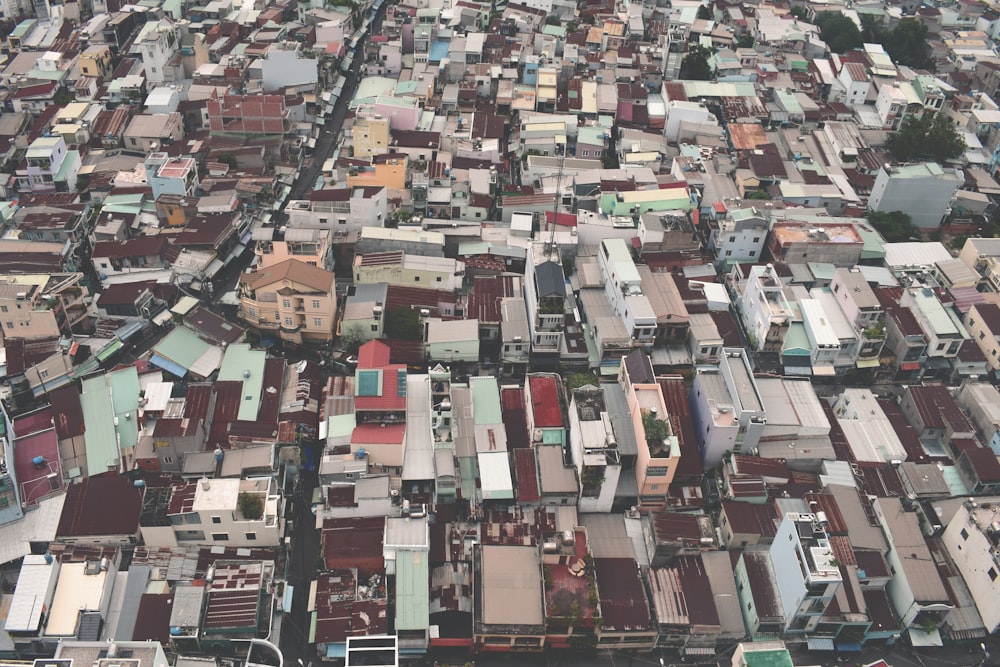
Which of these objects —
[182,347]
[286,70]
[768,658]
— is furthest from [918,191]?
[182,347]

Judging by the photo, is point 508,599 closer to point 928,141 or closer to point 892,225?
point 892,225

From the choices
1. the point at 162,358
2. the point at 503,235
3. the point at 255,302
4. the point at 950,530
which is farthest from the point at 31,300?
the point at 950,530

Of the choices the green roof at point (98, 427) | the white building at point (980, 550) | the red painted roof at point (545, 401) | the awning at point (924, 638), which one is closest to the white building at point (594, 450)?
the red painted roof at point (545, 401)

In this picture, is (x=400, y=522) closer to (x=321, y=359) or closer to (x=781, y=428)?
(x=321, y=359)

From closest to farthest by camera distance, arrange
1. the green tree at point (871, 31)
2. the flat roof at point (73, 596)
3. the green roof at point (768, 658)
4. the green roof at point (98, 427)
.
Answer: the green roof at point (768, 658) → the flat roof at point (73, 596) → the green roof at point (98, 427) → the green tree at point (871, 31)

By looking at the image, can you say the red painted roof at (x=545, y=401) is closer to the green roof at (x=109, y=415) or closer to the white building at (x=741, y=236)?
the white building at (x=741, y=236)

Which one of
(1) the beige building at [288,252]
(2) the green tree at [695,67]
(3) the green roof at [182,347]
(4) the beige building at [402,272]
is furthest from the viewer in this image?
(2) the green tree at [695,67]
